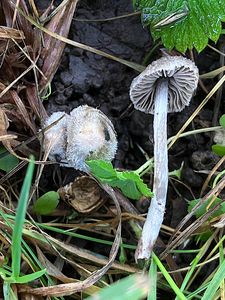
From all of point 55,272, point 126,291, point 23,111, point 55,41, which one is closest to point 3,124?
point 23,111

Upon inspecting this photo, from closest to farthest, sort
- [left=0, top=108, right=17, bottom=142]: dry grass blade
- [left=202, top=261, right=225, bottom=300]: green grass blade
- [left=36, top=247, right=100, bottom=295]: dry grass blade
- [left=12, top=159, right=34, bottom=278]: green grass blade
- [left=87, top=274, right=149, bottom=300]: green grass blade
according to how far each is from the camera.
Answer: [left=87, top=274, right=149, bottom=300]: green grass blade, [left=12, top=159, right=34, bottom=278]: green grass blade, [left=202, top=261, right=225, bottom=300]: green grass blade, [left=36, top=247, right=100, bottom=295]: dry grass blade, [left=0, top=108, right=17, bottom=142]: dry grass blade

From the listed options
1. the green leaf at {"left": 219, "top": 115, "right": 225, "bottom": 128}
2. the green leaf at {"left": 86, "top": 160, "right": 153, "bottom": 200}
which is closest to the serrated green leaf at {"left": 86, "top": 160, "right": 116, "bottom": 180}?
the green leaf at {"left": 86, "top": 160, "right": 153, "bottom": 200}

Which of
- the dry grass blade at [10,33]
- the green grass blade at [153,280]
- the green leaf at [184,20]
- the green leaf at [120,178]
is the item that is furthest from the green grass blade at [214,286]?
the dry grass blade at [10,33]

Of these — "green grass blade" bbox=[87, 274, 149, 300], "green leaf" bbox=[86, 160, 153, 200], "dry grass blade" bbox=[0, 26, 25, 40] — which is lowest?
"green leaf" bbox=[86, 160, 153, 200]

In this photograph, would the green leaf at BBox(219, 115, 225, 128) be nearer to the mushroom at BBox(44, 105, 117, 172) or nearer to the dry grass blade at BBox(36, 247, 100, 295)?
the mushroom at BBox(44, 105, 117, 172)

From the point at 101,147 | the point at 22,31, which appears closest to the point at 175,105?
the point at 101,147

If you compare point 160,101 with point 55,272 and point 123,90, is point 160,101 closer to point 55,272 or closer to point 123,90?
point 123,90
